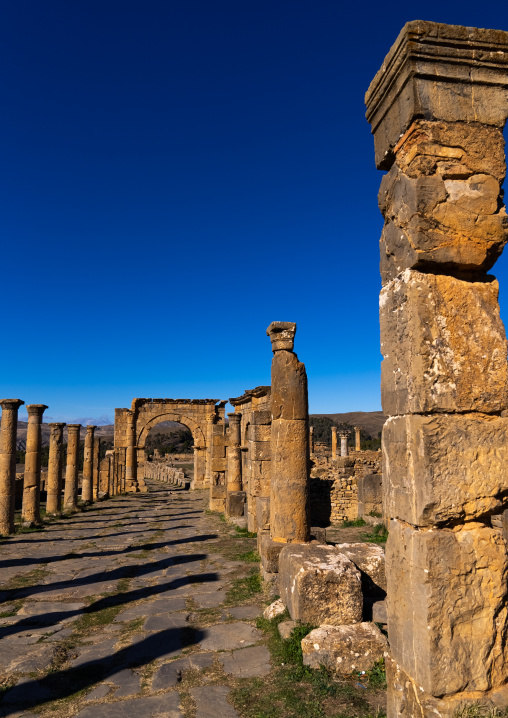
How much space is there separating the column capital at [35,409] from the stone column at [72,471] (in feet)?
10.2

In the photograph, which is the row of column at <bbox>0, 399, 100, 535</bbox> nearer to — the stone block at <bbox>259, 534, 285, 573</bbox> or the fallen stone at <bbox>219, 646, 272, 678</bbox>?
the stone block at <bbox>259, 534, 285, 573</bbox>

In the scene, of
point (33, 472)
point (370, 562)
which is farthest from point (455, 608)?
point (33, 472)

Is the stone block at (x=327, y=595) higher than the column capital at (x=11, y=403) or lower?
lower

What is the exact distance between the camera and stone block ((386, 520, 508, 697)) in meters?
2.81

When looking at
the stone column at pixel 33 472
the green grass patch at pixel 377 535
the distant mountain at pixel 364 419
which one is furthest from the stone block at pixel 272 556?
the distant mountain at pixel 364 419

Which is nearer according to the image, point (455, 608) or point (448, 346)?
point (455, 608)

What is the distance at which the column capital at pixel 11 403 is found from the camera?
1256cm

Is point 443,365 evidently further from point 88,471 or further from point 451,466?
point 88,471

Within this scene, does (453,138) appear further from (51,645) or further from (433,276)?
(51,645)

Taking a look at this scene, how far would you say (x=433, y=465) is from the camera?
2.90 metres

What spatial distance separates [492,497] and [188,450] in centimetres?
5874

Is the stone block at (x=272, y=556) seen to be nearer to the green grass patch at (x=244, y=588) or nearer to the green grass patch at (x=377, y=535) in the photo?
the green grass patch at (x=244, y=588)

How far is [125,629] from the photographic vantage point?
5738mm

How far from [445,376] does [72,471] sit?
17.7 m
